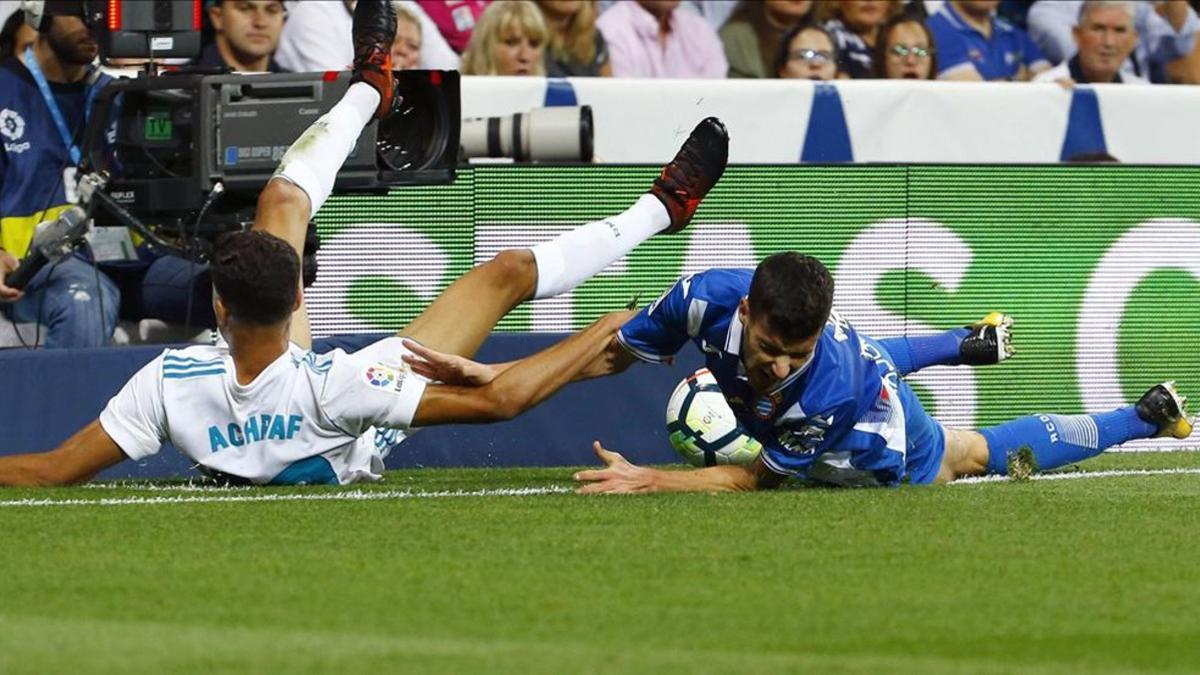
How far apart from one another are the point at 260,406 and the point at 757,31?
21.7ft

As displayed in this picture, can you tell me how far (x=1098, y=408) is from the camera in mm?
11055

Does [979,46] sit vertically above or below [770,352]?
above

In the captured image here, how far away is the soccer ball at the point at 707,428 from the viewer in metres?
9.27

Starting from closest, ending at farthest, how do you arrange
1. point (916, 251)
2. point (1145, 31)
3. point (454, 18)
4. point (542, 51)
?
1. point (916, 251)
2. point (542, 51)
3. point (454, 18)
4. point (1145, 31)

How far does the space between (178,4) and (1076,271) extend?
4.62 m

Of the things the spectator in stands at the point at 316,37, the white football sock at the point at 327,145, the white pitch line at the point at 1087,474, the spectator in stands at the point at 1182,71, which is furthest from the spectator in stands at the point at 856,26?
the white football sock at the point at 327,145

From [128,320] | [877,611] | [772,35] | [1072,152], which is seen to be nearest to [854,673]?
[877,611]

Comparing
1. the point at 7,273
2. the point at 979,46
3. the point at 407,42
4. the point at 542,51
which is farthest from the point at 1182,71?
the point at 7,273

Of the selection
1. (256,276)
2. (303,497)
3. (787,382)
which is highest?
(256,276)

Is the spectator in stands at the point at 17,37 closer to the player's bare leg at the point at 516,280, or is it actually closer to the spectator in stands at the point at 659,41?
the player's bare leg at the point at 516,280

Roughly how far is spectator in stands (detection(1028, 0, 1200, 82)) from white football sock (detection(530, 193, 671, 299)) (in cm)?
674

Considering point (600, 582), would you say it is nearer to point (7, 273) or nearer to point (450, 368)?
point (450, 368)

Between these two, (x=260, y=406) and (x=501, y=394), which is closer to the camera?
(x=501, y=394)

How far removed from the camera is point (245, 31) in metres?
11.9
